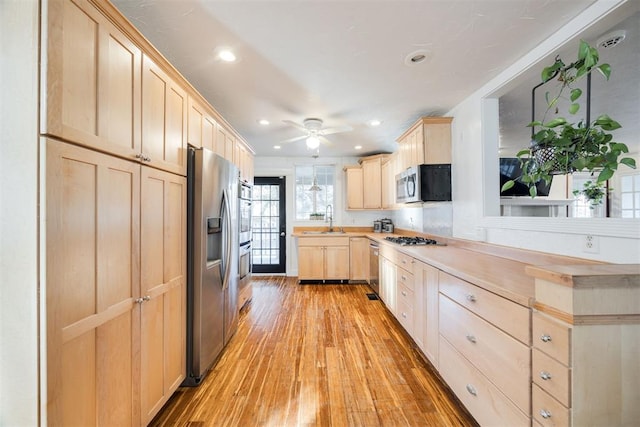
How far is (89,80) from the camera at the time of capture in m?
1.06

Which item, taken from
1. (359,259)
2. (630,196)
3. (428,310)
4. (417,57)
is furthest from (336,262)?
(630,196)

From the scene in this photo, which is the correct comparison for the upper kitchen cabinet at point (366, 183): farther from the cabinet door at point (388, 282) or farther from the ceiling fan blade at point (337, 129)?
the ceiling fan blade at point (337, 129)

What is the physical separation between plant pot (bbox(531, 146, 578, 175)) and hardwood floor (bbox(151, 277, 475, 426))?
1563mm

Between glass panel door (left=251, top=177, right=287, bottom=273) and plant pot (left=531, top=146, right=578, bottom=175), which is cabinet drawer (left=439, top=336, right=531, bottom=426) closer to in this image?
plant pot (left=531, top=146, right=578, bottom=175)

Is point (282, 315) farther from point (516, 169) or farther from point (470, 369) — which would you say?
point (516, 169)

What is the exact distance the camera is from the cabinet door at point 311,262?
4.67m

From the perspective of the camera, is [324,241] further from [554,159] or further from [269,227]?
[554,159]

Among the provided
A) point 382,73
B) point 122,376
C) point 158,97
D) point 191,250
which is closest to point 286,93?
point 382,73

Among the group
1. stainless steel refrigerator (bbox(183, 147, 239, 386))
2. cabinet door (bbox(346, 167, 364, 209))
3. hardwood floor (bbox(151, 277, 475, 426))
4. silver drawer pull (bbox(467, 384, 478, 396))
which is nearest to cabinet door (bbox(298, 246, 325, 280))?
cabinet door (bbox(346, 167, 364, 209))

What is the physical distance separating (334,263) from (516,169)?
10.0 feet

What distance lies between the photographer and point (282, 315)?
10.6ft

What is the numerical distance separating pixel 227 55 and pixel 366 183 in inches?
136

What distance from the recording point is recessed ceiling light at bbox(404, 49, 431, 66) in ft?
6.21
